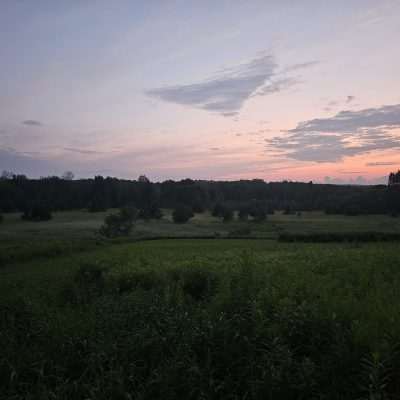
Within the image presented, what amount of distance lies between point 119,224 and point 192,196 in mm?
46810

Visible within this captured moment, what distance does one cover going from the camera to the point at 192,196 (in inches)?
4424

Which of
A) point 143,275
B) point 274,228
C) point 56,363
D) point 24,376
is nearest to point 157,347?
point 56,363

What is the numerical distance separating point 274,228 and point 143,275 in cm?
6080

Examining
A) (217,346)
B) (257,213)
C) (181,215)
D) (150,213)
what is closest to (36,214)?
(150,213)

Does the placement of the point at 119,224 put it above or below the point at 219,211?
below

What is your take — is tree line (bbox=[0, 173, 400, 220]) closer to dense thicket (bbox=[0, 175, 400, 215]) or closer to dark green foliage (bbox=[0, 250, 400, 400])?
dense thicket (bbox=[0, 175, 400, 215])

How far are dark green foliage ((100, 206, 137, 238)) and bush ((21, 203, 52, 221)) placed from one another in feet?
68.6

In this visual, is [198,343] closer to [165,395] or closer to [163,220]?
[165,395]

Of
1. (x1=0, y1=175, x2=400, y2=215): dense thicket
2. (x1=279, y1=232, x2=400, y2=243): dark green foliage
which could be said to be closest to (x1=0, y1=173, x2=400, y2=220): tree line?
(x1=0, y1=175, x2=400, y2=215): dense thicket

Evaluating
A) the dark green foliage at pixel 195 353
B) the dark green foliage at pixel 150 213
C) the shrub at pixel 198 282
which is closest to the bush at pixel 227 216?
the dark green foliage at pixel 150 213

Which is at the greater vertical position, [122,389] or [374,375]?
[374,375]

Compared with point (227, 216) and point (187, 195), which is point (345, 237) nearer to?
point (227, 216)

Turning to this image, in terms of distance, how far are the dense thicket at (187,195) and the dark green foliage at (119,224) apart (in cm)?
2059

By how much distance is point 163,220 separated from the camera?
289 feet
